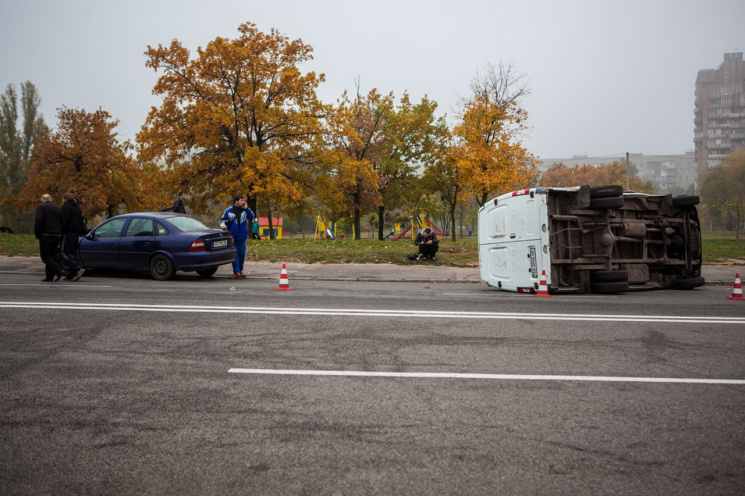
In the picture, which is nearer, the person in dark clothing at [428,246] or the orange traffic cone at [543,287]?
the orange traffic cone at [543,287]

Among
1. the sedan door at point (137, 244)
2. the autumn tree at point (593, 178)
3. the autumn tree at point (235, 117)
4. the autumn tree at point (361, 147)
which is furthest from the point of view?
the autumn tree at point (593, 178)

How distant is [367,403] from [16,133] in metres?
70.4

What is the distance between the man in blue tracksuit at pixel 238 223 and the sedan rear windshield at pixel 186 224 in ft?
2.21

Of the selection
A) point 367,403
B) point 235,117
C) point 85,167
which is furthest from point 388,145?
point 367,403

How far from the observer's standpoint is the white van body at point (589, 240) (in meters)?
10.7

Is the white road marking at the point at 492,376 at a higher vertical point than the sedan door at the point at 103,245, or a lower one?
lower

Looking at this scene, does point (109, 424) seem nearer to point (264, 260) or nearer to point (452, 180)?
point (264, 260)

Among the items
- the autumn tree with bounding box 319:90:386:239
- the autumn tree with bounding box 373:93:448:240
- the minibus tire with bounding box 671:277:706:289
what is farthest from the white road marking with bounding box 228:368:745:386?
the autumn tree with bounding box 373:93:448:240

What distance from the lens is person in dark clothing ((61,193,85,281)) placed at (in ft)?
39.6

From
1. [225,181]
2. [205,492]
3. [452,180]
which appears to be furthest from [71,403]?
[452,180]

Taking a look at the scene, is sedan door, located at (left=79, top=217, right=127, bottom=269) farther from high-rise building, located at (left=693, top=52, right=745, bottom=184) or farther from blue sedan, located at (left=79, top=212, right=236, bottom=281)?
high-rise building, located at (left=693, top=52, right=745, bottom=184)

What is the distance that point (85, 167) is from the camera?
4169 cm

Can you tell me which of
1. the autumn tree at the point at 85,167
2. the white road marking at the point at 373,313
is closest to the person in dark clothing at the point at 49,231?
the white road marking at the point at 373,313

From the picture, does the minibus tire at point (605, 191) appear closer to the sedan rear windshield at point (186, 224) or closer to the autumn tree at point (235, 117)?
the sedan rear windshield at point (186, 224)
